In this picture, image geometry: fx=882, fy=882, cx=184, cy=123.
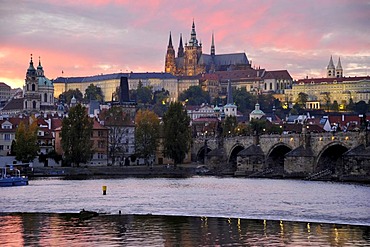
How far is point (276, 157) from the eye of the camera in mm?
96125

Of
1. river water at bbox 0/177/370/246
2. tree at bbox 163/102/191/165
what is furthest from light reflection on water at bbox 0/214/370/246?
tree at bbox 163/102/191/165

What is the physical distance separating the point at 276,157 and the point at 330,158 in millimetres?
11404

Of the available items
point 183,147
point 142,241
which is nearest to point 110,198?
point 142,241

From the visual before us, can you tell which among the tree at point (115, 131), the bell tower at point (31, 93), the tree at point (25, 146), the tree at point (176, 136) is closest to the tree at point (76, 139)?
the tree at point (25, 146)

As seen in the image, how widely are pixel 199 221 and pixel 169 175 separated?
175ft

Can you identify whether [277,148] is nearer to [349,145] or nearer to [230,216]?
[349,145]

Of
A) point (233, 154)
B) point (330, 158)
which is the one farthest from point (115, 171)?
point (330, 158)

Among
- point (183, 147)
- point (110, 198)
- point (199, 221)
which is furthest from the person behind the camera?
point (183, 147)

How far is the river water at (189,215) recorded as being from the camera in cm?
3769

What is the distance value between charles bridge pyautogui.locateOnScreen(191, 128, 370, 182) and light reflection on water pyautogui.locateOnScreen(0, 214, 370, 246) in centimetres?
3326

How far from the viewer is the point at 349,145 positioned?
3105 inches

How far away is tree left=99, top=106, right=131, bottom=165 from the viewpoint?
10881 cm

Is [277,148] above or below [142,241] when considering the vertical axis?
above

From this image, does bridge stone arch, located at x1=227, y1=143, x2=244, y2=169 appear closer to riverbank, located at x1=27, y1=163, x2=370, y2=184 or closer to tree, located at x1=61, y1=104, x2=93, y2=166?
riverbank, located at x1=27, y1=163, x2=370, y2=184
